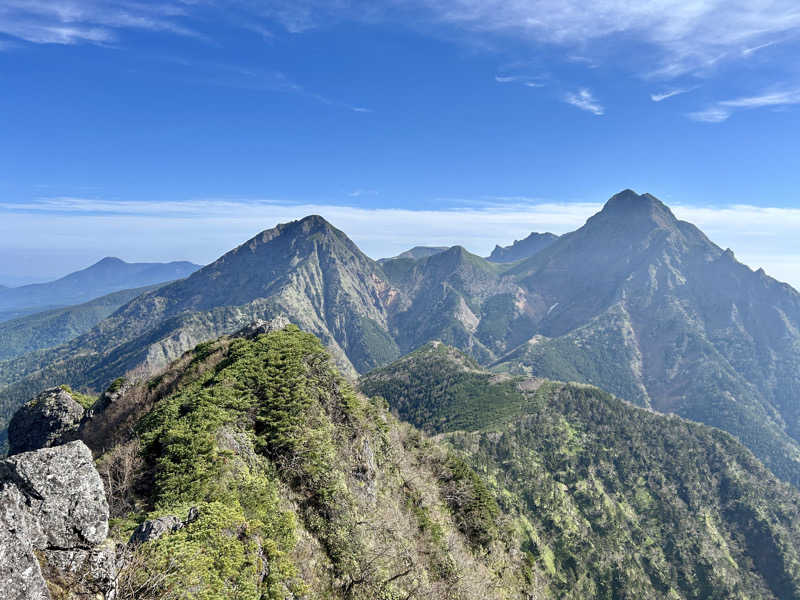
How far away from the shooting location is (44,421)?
202 feet

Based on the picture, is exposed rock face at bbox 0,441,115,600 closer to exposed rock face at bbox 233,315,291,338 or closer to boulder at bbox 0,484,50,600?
boulder at bbox 0,484,50,600

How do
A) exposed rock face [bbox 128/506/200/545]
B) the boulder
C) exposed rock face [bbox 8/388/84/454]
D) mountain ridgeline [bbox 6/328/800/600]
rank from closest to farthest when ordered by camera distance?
the boulder < mountain ridgeline [bbox 6/328/800/600] < exposed rock face [bbox 128/506/200/545] < exposed rock face [bbox 8/388/84/454]

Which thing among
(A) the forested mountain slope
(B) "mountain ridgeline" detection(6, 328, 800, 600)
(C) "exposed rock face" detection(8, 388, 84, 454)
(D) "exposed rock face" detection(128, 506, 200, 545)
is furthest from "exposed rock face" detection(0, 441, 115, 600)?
(C) "exposed rock face" detection(8, 388, 84, 454)

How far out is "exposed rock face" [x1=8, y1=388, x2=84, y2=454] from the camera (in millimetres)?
60312

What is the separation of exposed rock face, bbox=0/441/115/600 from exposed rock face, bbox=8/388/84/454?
55.5 m

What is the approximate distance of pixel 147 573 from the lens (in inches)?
723

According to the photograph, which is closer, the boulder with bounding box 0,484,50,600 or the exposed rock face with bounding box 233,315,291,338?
the boulder with bounding box 0,484,50,600

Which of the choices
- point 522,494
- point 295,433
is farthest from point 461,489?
point 522,494

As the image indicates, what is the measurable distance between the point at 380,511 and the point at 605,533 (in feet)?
645

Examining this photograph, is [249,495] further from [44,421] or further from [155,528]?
[44,421]

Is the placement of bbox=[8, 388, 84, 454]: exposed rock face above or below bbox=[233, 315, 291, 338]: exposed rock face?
below

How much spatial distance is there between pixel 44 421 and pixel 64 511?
208 ft

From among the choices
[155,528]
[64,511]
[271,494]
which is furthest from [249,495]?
[64,511]

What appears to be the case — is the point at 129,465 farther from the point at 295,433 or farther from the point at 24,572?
the point at 24,572
